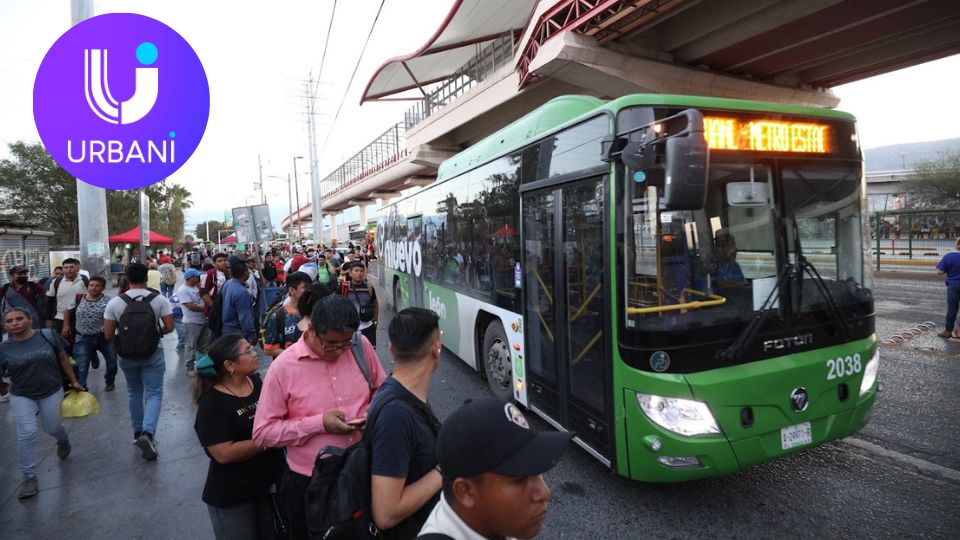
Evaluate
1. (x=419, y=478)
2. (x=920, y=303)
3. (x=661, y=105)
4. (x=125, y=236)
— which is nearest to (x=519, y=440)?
(x=419, y=478)

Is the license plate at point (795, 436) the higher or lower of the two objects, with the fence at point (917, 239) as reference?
lower

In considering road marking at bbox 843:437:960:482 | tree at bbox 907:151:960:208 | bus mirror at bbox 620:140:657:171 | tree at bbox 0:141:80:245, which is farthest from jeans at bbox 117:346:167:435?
tree at bbox 907:151:960:208

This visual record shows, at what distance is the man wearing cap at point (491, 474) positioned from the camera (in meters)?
Answer: 1.26

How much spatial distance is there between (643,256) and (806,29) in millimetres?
14000

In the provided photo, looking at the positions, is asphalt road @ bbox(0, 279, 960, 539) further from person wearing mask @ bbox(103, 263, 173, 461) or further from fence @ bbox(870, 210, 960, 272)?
fence @ bbox(870, 210, 960, 272)

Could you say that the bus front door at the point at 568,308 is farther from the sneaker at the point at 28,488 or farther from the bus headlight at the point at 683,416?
the sneaker at the point at 28,488

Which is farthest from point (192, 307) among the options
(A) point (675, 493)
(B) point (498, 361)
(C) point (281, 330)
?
(A) point (675, 493)

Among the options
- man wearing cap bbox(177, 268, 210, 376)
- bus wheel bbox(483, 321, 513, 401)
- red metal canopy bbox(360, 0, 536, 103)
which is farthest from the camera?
red metal canopy bbox(360, 0, 536, 103)

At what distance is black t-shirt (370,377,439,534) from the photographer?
1.78 m

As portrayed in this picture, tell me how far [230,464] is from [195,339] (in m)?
5.90

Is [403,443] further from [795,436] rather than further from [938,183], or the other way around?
[938,183]

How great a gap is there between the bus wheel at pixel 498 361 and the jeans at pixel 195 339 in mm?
3532

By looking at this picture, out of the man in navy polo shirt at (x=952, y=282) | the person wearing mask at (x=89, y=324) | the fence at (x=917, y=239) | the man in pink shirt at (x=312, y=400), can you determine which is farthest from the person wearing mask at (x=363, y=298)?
the fence at (x=917, y=239)

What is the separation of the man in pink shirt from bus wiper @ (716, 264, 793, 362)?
2451 mm
